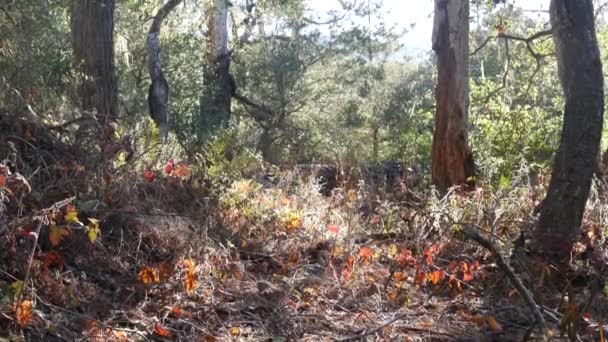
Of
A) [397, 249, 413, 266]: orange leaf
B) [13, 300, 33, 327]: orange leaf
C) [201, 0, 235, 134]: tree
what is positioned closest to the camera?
[13, 300, 33, 327]: orange leaf

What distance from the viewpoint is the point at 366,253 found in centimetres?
617

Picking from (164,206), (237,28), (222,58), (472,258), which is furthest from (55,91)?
(237,28)

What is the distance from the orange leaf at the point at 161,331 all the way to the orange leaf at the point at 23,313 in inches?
29.1

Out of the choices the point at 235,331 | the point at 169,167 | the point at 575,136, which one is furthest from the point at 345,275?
the point at 575,136

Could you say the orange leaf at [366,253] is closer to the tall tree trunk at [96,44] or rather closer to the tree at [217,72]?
the tall tree trunk at [96,44]

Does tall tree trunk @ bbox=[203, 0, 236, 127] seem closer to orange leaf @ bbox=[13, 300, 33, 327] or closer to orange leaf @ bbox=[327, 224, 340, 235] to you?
orange leaf @ bbox=[327, 224, 340, 235]

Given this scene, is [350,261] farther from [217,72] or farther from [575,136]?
[217,72]

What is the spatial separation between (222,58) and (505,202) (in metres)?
11.4

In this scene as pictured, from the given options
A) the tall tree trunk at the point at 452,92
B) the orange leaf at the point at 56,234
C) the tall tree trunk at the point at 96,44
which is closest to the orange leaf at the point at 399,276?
the orange leaf at the point at 56,234

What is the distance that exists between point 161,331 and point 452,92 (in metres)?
6.42

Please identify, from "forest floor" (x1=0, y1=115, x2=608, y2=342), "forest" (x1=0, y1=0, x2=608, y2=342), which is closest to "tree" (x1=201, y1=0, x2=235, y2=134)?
"forest" (x1=0, y1=0, x2=608, y2=342)

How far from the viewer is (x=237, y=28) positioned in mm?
21969

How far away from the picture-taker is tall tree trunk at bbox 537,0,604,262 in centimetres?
670

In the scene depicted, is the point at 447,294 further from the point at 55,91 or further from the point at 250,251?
the point at 55,91
